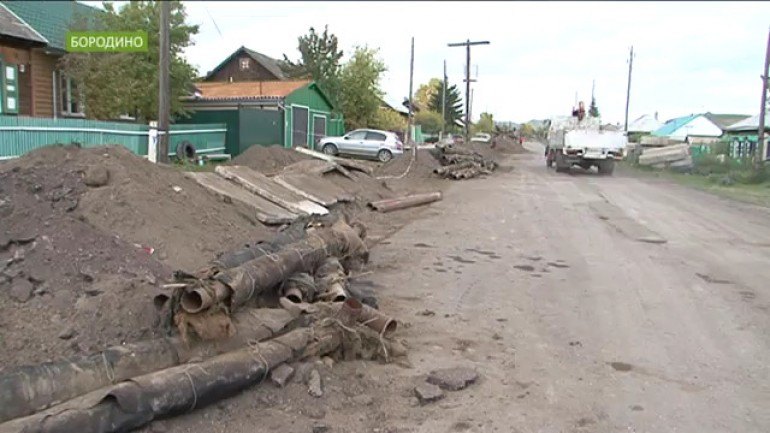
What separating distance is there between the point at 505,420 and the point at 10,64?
2006cm

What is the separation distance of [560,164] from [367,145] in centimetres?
886

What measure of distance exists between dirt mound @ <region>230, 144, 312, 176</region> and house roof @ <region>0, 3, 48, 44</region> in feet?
21.6

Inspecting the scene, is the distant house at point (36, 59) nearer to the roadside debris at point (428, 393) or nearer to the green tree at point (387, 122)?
the roadside debris at point (428, 393)

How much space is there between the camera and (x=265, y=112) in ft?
88.2

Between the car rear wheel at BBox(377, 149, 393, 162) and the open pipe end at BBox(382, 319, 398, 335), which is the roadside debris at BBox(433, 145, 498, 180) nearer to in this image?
the car rear wheel at BBox(377, 149, 393, 162)

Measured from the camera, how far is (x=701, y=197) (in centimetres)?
2042

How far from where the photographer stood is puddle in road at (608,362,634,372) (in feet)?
17.7

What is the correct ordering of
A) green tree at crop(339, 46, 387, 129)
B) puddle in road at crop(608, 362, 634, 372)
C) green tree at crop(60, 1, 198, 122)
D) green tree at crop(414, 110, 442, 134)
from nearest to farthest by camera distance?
1. puddle in road at crop(608, 362, 634, 372)
2. green tree at crop(60, 1, 198, 122)
3. green tree at crop(339, 46, 387, 129)
4. green tree at crop(414, 110, 442, 134)

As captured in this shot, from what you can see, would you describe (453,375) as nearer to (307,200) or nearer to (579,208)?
(307,200)

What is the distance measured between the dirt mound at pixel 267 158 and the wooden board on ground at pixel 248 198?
6148 millimetres

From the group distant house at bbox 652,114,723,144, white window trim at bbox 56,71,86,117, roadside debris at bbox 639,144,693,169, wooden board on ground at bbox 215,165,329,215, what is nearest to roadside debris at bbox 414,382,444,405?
wooden board on ground at bbox 215,165,329,215

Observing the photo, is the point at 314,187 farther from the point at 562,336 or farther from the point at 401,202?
the point at 562,336

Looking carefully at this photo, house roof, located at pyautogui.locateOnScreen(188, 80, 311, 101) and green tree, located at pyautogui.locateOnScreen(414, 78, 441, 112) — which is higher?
green tree, located at pyautogui.locateOnScreen(414, 78, 441, 112)

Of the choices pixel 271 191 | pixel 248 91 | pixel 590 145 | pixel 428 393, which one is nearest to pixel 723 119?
pixel 590 145
